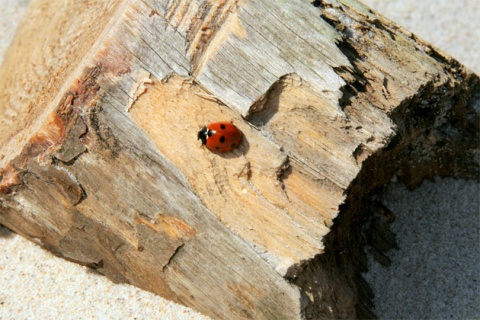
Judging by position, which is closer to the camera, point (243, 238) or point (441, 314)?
point (243, 238)

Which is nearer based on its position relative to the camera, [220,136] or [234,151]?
[220,136]

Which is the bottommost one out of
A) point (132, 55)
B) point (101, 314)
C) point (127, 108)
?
point (101, 314)

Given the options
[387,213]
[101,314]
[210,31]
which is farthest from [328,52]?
[101,314]

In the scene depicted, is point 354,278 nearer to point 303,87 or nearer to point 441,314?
point 441,314
